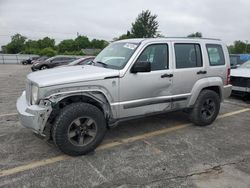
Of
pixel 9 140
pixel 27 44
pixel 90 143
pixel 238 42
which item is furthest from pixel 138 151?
pixel 238 42

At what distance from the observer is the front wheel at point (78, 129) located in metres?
3.93

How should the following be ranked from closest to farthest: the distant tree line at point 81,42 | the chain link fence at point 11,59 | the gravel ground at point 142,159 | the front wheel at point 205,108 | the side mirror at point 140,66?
the gravel ground at point 142,159, the side mirror at point 140,66, the front wheel at point 205,108, the chain link fence at point 11,59, the distant tree line at point 81,42

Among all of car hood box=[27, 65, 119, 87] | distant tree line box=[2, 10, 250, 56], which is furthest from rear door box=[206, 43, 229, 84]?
distant tree line box=[2, 10, 250, 56]

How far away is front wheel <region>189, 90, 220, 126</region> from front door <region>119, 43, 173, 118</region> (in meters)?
0.83

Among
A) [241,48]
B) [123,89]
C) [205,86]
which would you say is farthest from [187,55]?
[241,48]

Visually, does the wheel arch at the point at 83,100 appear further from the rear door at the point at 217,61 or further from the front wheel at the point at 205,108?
the rear door at the point at 217,61

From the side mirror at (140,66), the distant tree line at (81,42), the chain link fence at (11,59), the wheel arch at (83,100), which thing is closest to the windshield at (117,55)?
the side mirror at (140,66)

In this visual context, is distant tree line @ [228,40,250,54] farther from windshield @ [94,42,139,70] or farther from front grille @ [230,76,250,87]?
windshield @ [94,42,139,70]

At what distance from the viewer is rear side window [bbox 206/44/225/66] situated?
577cm

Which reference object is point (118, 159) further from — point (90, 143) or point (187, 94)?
point (187, 94)

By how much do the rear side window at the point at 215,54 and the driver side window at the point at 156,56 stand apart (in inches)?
50.5

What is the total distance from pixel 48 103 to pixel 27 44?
304 feet

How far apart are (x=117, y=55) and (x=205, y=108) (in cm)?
238

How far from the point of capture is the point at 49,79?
3.98 meters
